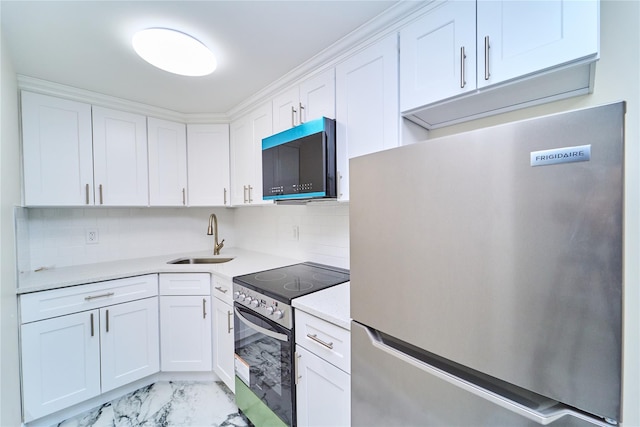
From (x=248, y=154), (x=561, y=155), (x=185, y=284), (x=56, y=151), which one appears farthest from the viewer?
A: (x=248, y=154)

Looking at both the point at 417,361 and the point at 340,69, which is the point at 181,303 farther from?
the point at 340,69

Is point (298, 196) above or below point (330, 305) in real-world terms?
above

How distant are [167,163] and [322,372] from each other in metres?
2.25

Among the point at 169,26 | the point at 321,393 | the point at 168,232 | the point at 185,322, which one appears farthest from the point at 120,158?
the point at 321,393

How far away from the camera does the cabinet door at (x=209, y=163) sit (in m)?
2.48

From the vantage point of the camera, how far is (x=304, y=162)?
1526 mm

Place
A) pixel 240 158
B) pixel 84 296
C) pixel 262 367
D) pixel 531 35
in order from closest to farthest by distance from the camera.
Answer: pixel 531 35 → pixel 262 367 → pixel 84 296 → pixel 240 158

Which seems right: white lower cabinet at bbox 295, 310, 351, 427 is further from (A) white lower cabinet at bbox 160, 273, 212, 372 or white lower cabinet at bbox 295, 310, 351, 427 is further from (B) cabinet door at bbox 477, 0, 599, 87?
(B) cabinet door at bbox 477, 0, 599, 87

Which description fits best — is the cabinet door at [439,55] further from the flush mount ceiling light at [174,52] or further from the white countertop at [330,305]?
the flush mount ceiling light at [174,52]

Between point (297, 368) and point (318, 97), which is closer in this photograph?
point (297, 368)

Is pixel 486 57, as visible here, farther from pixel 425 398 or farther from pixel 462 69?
pixel 425 398

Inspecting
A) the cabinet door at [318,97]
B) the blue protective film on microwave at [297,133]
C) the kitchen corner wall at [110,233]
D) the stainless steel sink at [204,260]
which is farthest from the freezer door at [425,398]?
the kitchen corner wall at [110,233]

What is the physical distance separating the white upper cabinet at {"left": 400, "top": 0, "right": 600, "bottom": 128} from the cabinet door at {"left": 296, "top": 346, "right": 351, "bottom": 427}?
127 centimetres

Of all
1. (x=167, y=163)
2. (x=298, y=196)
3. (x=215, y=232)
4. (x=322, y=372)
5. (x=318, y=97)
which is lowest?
(x=322, y=372)
